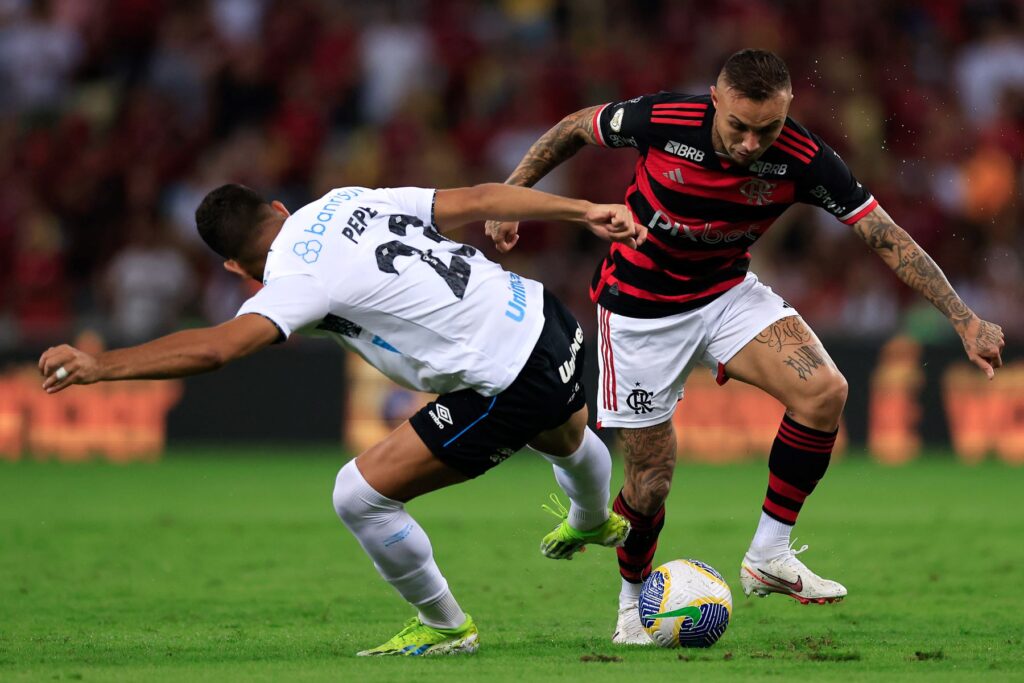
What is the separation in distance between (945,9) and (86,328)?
34.2 ft

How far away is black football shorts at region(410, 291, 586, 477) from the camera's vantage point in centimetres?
631

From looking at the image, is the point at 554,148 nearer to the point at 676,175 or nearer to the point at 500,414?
the point at 676,175

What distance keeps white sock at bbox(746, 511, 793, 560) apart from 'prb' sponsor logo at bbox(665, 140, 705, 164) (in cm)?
165

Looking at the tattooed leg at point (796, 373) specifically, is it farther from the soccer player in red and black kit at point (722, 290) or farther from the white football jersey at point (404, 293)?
the white football jersey at point (404, 293)

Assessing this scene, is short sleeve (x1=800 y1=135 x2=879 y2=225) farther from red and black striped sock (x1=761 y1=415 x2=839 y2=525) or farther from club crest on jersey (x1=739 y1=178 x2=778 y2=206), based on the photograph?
red and black striped sock (x1=761 y1=415 x2=839 y2=525)

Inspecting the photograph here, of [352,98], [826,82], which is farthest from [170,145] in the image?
[826,82]

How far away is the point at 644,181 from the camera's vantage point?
7180mm

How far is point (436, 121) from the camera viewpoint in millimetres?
17281

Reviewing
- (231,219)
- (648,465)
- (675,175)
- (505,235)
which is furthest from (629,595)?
→ (231,219)

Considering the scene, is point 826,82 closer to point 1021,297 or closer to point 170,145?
point 1021,297

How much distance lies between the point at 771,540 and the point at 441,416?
1.66m

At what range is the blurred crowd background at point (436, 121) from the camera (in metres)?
16.0

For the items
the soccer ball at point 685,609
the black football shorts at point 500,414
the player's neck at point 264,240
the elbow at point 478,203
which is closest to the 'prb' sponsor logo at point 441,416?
the black football shorts at point 500,414

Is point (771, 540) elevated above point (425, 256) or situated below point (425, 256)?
below
